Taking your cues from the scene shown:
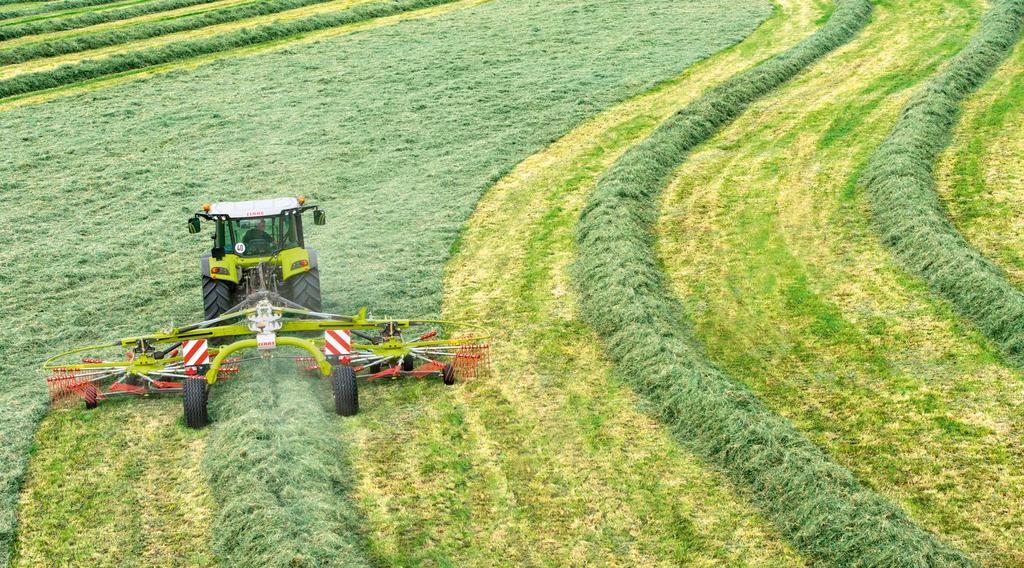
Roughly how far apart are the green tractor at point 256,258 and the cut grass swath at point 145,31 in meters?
22.6

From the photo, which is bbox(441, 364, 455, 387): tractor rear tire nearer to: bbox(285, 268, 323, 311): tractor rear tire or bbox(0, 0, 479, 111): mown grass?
bbox(285, 268, 323, 311): tractor rear tire

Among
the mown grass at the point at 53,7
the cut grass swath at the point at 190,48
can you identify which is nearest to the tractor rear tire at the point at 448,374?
the cut grass swath at the point at 190,48

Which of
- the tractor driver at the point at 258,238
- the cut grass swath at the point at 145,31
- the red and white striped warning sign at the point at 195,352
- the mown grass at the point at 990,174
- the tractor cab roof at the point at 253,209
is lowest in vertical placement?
the mown grass at the point at 990,174

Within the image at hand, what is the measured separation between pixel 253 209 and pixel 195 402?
12.2ft

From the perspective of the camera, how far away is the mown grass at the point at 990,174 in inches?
706

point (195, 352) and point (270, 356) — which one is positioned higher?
point (195, 352)

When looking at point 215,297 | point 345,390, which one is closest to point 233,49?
point 215,297

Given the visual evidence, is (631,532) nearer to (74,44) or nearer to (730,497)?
(730,497)

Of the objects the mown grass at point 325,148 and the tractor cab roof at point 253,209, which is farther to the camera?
the mown grass at point 325,148

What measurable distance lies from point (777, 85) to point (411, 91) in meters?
10.6

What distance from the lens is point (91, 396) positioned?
13.4 meters

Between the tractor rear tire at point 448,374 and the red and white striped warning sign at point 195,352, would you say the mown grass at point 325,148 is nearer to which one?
the tractor rear tire at point 448,374

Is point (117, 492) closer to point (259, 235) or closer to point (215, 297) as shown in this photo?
point (215, 297)

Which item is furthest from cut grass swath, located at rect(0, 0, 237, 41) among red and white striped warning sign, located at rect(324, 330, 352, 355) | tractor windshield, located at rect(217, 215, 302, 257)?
red and white striped warning sign, located at rect(324, 330, 352, 355)
